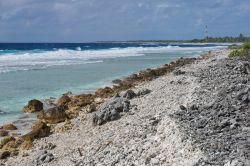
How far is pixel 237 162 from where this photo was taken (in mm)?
6035

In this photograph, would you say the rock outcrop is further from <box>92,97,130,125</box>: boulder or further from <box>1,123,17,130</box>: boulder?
<box>1,123,17,130</box>: boulder

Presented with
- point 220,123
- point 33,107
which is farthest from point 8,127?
point 220,123

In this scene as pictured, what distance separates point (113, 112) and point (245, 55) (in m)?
15.1

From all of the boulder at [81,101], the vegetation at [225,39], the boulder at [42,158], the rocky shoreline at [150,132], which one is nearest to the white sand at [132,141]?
the rocky shoreline at [150,132]

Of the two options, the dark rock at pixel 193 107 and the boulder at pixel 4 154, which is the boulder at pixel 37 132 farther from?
the dark rock at pixel 193 107

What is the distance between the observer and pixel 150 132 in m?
8.67

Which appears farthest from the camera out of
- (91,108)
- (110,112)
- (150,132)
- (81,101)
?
(81,101)

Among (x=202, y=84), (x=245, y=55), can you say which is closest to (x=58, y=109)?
(x=202, y=84)

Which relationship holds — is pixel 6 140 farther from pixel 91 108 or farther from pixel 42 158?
pixel 91 108

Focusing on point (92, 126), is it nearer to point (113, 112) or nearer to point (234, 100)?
point (113, 112)

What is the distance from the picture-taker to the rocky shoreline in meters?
6.97

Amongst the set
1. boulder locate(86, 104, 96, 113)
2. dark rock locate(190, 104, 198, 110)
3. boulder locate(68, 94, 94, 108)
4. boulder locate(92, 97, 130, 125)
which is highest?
dark rock locate(190, 104, 198, 110)

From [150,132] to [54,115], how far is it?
17.1 ft

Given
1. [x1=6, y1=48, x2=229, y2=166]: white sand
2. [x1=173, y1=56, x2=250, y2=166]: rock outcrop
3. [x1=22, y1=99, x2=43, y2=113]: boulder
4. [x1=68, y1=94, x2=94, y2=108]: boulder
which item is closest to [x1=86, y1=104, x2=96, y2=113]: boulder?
[x1=68, y1=94, x2=94, y2=108]: boulder
